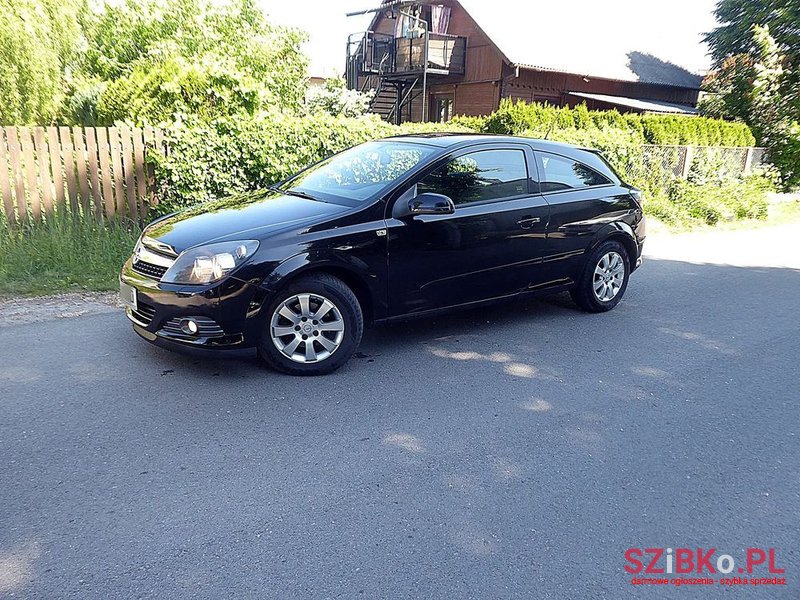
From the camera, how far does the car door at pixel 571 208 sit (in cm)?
578

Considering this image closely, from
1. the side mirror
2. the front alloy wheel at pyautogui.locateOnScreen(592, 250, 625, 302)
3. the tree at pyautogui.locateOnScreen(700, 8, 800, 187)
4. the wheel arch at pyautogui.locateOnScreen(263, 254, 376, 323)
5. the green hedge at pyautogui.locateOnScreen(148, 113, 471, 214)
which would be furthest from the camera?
the tree at pyautogui.locateOnScreen(700, 8, 800, 187)

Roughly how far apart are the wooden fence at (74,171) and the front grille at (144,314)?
3.32m

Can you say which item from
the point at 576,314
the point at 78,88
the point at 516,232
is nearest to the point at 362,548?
the point at 516,232

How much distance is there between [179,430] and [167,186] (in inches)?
185

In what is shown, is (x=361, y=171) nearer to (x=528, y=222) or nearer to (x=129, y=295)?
(x=528, y=222)

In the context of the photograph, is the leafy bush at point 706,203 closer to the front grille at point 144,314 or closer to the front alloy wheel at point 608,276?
the front alloy wheel at point 608,276

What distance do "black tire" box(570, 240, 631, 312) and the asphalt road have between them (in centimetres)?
79

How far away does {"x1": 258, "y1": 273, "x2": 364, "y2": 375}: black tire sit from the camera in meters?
4.41

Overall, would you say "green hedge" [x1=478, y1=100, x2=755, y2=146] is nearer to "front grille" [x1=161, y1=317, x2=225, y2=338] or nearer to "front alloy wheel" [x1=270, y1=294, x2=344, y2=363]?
"front alloy wheel" [x1=270, y1=294, x2=344, y2=363]

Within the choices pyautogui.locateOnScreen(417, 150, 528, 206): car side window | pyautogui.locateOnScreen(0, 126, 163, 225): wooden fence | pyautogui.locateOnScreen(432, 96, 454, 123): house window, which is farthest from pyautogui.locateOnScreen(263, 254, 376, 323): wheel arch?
pyautogui.locateOnScreen(432, 96, 454, 123): house window

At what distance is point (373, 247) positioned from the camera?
15.4ft

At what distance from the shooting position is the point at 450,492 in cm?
323

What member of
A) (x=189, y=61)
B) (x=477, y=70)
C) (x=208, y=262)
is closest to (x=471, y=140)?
(x=208, y=262)

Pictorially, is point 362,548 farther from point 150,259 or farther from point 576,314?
point 576,314
